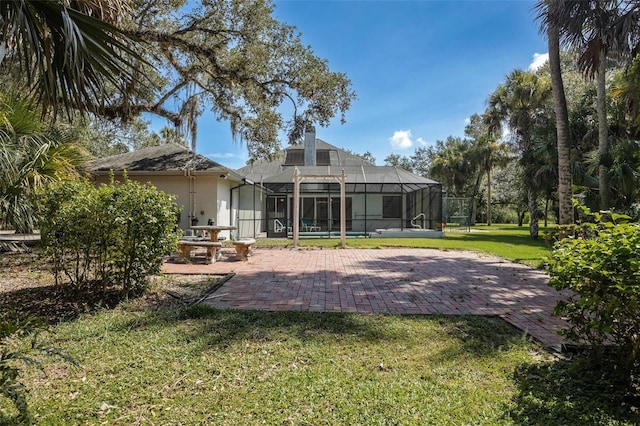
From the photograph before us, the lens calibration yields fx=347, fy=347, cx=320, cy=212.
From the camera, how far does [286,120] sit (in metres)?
12.5

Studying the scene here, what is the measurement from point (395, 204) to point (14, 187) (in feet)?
61.5

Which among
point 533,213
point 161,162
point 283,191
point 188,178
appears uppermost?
point 161,162

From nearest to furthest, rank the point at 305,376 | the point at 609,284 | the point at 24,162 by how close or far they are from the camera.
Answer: the point at 609,284, the point at 305,376, the point at 24,162

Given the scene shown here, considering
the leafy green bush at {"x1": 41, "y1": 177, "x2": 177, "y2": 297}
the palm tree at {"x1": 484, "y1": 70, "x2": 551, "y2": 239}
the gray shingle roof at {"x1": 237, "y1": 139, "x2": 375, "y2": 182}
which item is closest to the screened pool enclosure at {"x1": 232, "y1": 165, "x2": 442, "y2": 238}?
the gray shingle roof at {"x1": 237, "y1": 139, "x2": 375, "y2": 182}

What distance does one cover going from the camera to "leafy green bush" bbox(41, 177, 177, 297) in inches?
185

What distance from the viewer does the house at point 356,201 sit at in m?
18.4

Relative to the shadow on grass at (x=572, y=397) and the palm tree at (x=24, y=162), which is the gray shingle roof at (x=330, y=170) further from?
the shadow on grass at (x=572, y=397)

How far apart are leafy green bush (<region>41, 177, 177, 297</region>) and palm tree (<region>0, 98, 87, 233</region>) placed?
2.28ft

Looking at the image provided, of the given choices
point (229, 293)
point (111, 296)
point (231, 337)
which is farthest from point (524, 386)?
point (111, 296)

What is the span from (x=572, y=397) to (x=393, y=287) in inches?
150

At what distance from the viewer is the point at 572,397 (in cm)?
259

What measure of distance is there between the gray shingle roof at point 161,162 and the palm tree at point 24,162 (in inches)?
286

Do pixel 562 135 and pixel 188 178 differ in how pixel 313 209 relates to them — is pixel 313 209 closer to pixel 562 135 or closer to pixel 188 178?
pixel 188 178

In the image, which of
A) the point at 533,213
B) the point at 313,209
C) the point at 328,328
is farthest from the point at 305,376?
the point at 313,209
